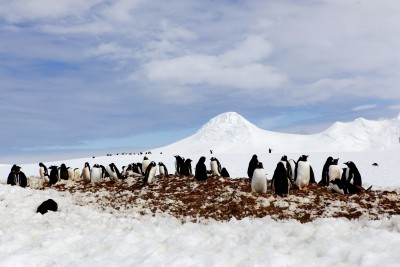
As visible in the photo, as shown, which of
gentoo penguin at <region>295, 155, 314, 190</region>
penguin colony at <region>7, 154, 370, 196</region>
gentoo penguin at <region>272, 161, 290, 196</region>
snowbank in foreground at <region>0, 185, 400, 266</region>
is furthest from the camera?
gentoo penguin at <region>295, 155, 314, 190</region>

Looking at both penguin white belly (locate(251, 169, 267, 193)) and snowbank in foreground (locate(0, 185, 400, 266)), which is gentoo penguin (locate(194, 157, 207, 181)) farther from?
snowbank in foreground (locate(0, 185, 400, 266))

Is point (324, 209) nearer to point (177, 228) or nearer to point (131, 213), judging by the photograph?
point (177, 228)

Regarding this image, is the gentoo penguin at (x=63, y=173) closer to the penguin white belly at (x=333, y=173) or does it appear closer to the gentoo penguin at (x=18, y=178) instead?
the gentoo penguin at (x=18, y=178)

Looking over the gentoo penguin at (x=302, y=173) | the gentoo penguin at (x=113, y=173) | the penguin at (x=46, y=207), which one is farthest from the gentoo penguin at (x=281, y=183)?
the gentoo penguin at (x=113, y=173)

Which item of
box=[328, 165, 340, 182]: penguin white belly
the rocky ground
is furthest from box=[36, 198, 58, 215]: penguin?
box=[328, 165, 340, 182]: penguin white belly

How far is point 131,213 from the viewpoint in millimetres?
13555

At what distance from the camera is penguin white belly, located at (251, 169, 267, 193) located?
15.7 meters

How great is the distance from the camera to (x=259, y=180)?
15758 mm

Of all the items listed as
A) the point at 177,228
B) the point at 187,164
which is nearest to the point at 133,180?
the point at 187,164

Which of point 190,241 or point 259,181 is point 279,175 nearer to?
point 259,181

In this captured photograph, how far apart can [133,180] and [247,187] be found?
6916mm

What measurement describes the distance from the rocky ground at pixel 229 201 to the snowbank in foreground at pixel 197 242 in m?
1.02

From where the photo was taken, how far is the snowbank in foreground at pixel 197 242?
849cm

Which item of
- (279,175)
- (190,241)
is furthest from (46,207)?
(279,175)
